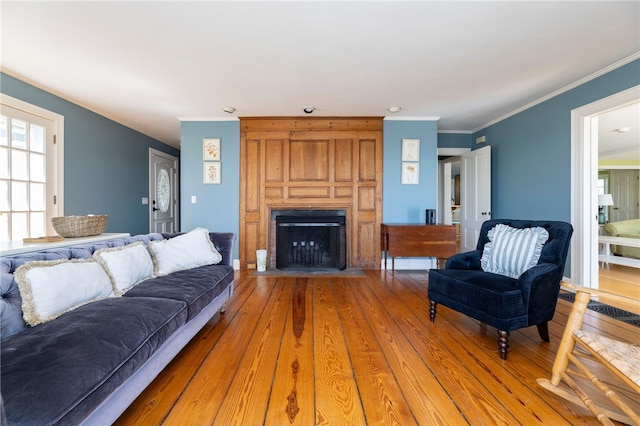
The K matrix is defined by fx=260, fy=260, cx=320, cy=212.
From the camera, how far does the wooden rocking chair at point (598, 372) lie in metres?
0.96

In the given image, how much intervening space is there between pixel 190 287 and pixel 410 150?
3.51 m

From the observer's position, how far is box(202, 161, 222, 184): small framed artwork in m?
4.01

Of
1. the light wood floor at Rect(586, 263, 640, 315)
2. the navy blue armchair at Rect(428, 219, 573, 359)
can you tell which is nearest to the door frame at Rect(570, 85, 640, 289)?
the light wood floor at Rect(586, 263, 640, 315)

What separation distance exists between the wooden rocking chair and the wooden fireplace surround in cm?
270

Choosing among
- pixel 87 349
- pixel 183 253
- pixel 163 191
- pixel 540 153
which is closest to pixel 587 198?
pixel 540 153

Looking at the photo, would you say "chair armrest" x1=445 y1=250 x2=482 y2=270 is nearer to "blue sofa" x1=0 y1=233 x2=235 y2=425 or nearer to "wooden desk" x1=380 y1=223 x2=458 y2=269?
"wooden desk" x1=380 y1=223 x2=458 y2=269

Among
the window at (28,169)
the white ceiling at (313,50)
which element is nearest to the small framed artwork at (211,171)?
the white ceiling at (313,50)

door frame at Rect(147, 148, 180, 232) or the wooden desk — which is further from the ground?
door frame at Rect(147, 148, 180, 232)

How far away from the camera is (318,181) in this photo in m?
3.97

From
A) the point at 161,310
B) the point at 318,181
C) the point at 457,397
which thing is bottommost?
the point at 457,397

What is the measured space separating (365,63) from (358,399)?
8.62ft

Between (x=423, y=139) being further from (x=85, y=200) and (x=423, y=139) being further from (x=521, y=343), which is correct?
(x=85, y=200)

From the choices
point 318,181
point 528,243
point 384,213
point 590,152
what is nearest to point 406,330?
point 528,243

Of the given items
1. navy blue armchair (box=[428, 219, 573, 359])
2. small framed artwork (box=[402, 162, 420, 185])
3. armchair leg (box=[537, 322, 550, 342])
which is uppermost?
small framed artwork (box=[402, 162, 420, 185])
